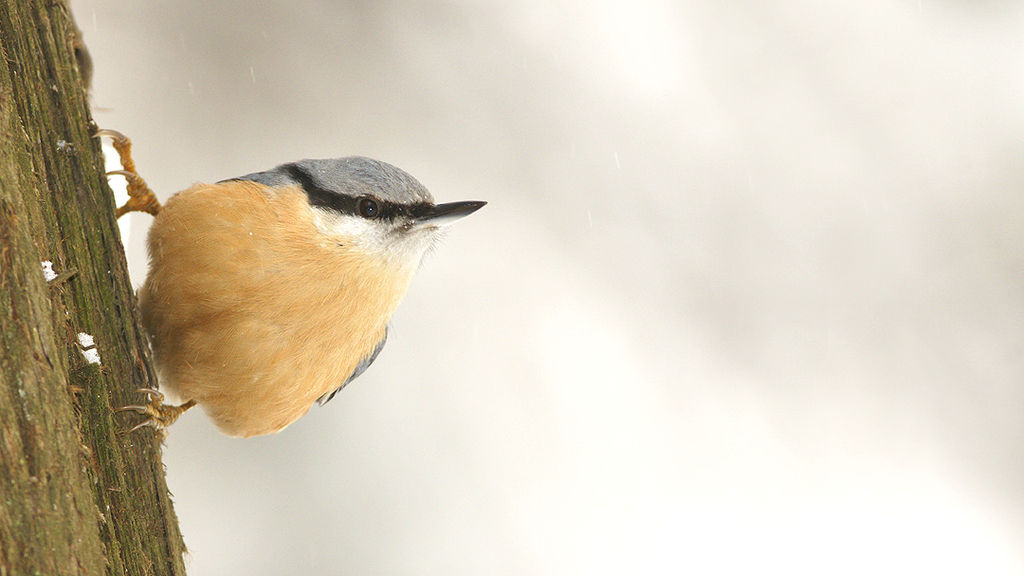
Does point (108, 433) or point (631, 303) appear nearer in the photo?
point (108, 433)

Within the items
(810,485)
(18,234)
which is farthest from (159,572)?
(810,485)

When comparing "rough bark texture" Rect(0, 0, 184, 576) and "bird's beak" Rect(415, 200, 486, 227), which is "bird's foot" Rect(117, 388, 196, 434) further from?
"bird's beak" Rect(415, 200, 486, 227)

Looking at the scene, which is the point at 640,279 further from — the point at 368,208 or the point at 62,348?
the point at 62,348

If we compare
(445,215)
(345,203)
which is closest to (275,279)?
(345,203)

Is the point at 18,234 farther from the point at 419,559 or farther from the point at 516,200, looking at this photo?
the point at 516,200

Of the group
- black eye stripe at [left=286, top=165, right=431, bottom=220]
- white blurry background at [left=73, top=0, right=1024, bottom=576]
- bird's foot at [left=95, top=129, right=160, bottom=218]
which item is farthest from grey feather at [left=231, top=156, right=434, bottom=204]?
white blurry background at [left=73, top=0, right=1024, bottom=576]

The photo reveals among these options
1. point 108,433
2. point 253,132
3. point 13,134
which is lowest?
point 108,433

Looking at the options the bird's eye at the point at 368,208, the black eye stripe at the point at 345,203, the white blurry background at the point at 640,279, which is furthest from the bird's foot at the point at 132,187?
the white blurry background at the point at 640,279

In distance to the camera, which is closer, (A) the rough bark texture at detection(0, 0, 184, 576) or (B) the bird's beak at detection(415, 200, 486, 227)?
(A) the rough bark texture at detection(0, 0, 184, 576)
